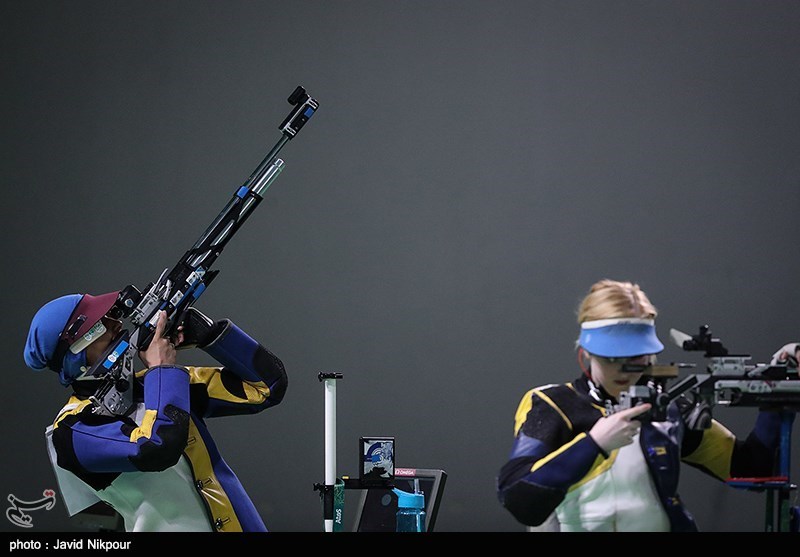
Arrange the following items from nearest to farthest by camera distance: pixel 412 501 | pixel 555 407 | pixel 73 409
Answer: pixel 555 407
pixel 73 409
pixel 412 501

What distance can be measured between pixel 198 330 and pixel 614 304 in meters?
1.25

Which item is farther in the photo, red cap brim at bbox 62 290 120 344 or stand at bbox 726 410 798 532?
red cap brim at bbox 62 290 120 344

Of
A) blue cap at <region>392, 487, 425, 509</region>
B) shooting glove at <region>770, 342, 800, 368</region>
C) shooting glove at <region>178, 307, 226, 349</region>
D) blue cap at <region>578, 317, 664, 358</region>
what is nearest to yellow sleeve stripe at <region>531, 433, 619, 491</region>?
blue cap at <region>578, 317, 664, 358</region>

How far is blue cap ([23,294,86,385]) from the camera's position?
2.79 metres

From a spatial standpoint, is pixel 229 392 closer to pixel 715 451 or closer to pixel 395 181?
pixel 715 451

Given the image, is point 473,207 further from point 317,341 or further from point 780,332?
point 780,332

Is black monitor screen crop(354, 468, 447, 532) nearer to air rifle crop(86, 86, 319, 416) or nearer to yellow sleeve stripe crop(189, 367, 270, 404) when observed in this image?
yellow sleeve stripe crop(189, 367, 270, 404)

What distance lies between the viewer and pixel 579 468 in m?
2.16

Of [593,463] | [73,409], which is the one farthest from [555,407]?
[73,409]

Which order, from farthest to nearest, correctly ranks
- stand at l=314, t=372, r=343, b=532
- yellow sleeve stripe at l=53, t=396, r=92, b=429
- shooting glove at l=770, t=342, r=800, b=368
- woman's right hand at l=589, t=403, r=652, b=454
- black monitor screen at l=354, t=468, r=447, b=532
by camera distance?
black monitor screen at l=354, t=468, r=447, b=532 < stand at l=314, t=372, r=343, b=532 < yellow sleeve stripe at l=53, t=396, r=92, b=429 < shooting glove at l=770, t=342, r=800, b=368 < woman's right hand at l=589, t=403, r=652, b=454

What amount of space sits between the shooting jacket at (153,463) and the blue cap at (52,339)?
6 centimetres

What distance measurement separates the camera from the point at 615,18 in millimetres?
5082

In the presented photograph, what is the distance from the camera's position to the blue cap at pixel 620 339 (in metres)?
2.30

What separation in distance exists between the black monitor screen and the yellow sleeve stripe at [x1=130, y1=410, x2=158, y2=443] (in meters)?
1.34
